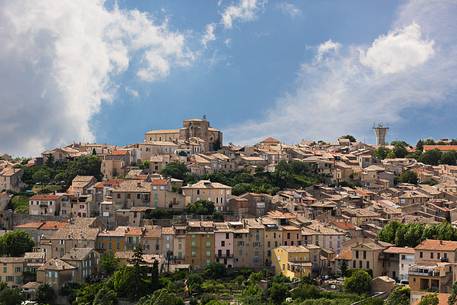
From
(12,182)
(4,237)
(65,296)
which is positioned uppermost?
(12,182)

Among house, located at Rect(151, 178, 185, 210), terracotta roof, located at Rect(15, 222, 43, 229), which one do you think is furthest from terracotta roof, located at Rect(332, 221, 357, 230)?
terracotta roof, located at Rect(15, 222, 43, 229)

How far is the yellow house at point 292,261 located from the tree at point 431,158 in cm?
4765

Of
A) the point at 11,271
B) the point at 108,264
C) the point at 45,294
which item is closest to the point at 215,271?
the point at 108,264

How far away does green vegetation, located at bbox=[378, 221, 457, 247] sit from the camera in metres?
58.9

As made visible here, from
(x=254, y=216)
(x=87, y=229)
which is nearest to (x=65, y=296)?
(x=87, y=229)

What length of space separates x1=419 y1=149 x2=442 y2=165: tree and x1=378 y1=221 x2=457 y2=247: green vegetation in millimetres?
42174

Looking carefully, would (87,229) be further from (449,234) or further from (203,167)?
(449,234)

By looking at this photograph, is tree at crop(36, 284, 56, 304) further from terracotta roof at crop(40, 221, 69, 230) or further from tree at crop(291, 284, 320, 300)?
tree at crop(291, 284, 320, 300)

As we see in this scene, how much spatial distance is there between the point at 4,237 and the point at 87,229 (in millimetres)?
6226

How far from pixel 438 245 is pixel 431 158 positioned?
4931cm

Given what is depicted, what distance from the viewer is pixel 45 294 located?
55438 millimetres

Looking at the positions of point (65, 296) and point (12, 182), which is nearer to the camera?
point (65, 296)

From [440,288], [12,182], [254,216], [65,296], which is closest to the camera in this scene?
[440,288]

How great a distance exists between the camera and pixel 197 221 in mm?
63531
